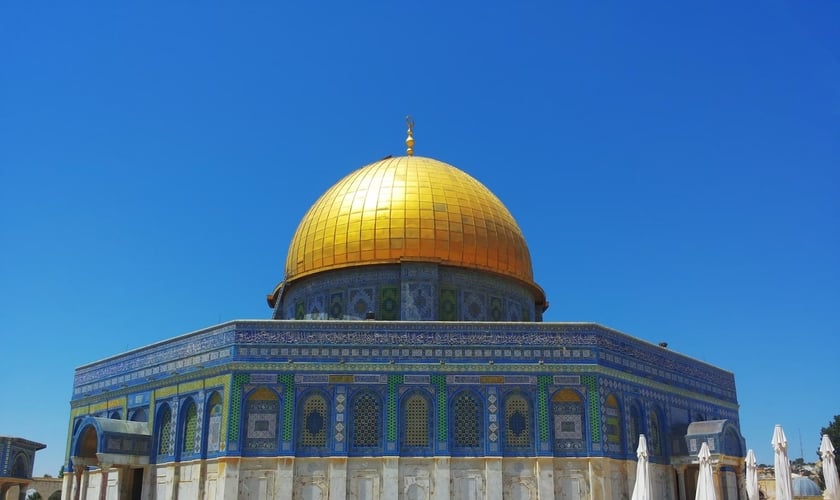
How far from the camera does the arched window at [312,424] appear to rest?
18328mm

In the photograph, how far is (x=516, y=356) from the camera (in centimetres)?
1911

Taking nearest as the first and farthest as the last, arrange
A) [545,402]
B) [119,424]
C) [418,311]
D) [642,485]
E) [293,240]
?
1. [642,485]
2. [545,402]
3. [119,424]
4. [418,311]
5. [293,240]

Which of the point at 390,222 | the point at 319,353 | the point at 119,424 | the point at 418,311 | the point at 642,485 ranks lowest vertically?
the point at 642,485

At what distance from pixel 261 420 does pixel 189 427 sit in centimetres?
Result: 232

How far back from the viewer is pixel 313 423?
60.6ft

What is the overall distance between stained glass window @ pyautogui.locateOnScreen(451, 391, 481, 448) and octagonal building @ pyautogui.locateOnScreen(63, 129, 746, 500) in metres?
0.03

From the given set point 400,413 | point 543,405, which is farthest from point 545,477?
point 400,413

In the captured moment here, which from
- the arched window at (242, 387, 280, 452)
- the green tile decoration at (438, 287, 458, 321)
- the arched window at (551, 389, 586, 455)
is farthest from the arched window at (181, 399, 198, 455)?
the arched window at (551, 389, 586, 455)

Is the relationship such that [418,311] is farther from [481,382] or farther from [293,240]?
[293,240]

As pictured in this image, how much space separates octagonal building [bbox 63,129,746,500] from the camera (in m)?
18.2

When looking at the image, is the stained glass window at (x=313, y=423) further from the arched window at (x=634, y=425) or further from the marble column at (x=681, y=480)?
the marble column at (x=681, y=480)

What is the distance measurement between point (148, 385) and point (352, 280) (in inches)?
229

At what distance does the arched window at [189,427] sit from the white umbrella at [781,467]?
12.8 m

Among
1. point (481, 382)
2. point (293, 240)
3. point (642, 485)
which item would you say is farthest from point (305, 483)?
point (293, 240)
